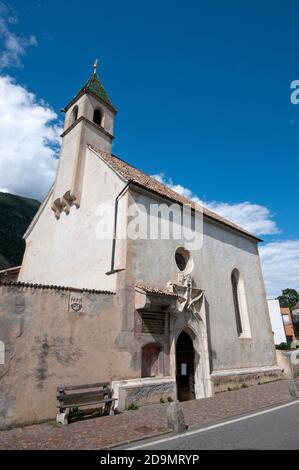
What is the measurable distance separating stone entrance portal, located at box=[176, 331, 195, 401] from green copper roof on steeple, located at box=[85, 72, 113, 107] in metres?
15.1

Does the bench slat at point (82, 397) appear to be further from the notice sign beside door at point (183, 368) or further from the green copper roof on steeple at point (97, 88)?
the green copper roof on steeple at point (97, 88)

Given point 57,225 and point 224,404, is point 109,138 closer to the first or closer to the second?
point 57,225

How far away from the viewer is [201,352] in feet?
41.7

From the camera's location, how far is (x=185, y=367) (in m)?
12.4

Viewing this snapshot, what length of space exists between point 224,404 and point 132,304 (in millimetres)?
4854

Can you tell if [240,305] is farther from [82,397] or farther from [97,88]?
[97,88]

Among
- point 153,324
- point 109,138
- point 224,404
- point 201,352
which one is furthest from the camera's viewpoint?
point 109,138

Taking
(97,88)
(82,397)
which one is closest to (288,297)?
(97,88)

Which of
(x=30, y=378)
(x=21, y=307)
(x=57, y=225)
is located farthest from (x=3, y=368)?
(x=57, y=225)

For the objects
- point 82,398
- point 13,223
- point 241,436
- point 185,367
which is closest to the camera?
point 241,436

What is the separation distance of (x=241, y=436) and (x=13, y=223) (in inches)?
2873

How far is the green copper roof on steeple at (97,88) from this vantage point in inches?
696

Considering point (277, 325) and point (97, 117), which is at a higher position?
point (97, 117)
